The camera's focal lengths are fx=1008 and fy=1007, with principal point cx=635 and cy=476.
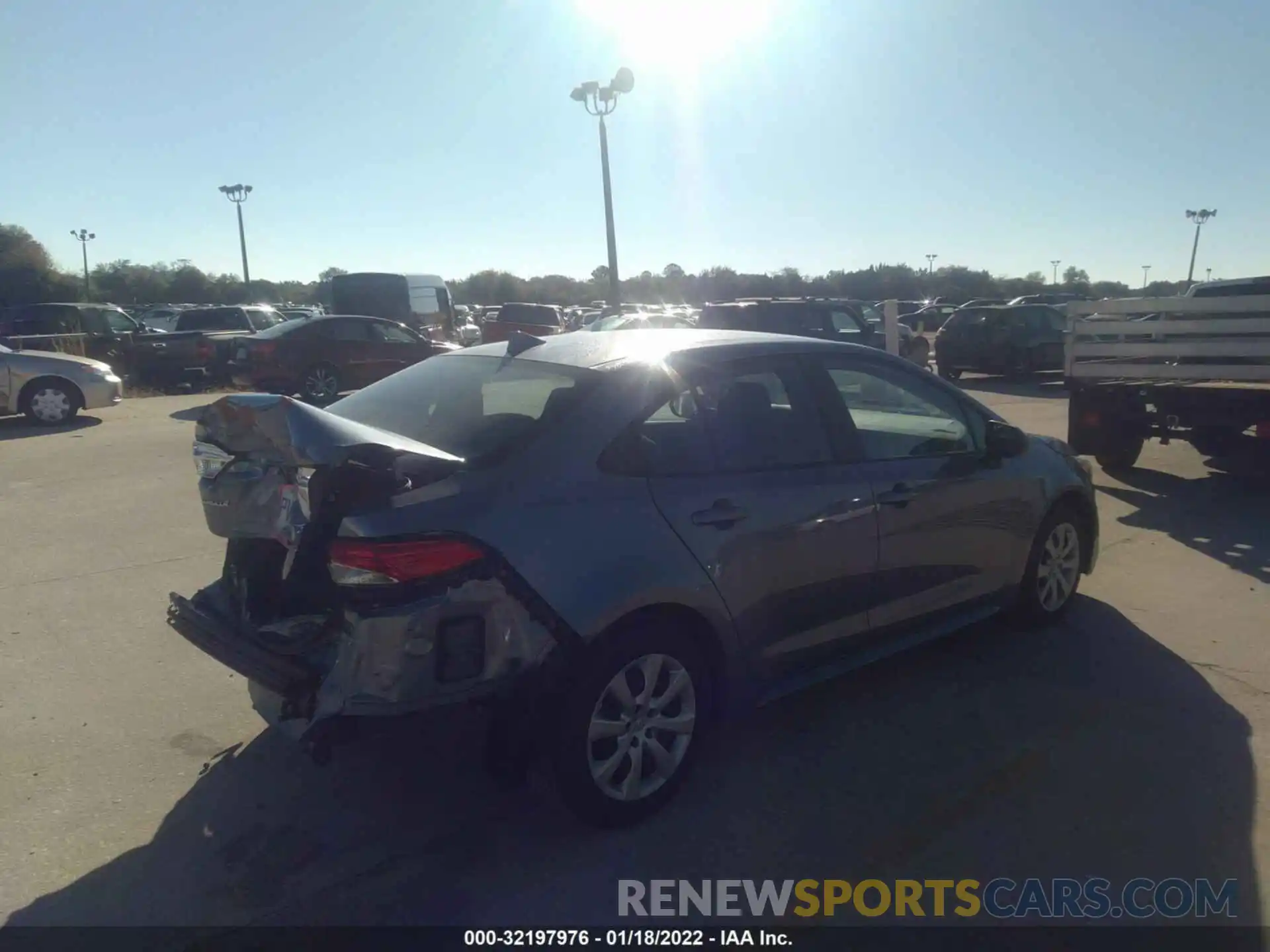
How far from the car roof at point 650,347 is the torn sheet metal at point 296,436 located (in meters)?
0.76

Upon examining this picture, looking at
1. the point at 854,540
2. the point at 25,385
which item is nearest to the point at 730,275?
the point at 25,385

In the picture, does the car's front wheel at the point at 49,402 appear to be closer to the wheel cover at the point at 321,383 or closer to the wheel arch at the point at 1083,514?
the wheel cover at the point at 321,383

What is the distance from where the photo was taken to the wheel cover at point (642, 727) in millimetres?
3359

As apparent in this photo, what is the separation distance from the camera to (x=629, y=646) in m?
3.32

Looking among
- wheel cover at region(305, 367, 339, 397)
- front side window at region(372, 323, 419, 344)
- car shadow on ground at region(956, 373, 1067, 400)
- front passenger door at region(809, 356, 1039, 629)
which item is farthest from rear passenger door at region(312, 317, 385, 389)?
front passenger door at region(809, 356, 1039, 629)

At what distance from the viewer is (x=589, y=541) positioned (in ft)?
10.7

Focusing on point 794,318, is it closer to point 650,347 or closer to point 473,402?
point 650,347

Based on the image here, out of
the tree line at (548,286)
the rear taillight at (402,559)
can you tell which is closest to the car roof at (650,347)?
the rear taillight at (402,559)

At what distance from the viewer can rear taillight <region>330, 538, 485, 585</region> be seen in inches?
119

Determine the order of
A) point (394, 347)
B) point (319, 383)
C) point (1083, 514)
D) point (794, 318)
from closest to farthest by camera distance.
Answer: point (1083, 514) < point (794, 318) < point (319, 383) < point (394, 347)

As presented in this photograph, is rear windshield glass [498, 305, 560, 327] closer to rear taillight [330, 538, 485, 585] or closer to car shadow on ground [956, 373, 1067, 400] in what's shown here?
car shadow on ground [956, 373, 1067, 400]

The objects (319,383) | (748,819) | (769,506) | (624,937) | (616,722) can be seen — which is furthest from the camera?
(319,383)

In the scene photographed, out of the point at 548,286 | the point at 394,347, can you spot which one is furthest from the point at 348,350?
the point at 548,286

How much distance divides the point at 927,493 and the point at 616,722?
1864 millimetres
